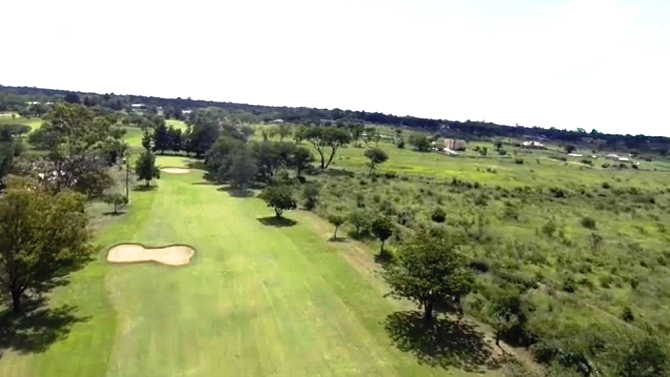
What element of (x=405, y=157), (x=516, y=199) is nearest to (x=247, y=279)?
(x=516, y=199)

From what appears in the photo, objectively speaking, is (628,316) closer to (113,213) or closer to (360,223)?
(360,223)

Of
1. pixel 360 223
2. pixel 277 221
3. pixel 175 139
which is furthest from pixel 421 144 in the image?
pixel 360 223

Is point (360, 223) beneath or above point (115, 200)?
above

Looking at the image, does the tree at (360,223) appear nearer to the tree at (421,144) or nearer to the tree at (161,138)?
the tree at (161,138)

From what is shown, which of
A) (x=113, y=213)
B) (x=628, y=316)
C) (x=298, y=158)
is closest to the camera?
(x=628, y=316)

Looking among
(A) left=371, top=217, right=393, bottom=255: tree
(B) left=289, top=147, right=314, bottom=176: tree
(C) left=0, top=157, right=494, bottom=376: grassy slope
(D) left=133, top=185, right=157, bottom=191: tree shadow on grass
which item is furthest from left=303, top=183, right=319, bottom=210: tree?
(B) left=289, top=147, right=314, bottom=176: tree

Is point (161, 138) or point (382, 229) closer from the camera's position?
point (382, 229)
